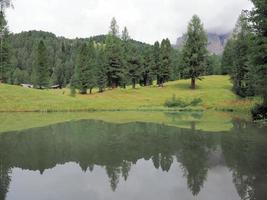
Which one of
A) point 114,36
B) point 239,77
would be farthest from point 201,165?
point 114,36

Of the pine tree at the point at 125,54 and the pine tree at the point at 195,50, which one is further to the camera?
the pine tree at the point at 125,54

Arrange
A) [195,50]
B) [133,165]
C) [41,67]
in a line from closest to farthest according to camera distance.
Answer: [133,165], [195,50], [41,67]

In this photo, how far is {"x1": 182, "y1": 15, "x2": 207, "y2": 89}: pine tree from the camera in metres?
75.8

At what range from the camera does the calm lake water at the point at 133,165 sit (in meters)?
14.1

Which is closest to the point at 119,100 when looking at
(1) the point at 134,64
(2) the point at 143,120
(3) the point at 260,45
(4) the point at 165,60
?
(2) the point at 143,120

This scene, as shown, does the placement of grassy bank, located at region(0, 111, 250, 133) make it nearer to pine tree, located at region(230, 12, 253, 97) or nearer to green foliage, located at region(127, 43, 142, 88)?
pine tree, located at region(230, 12, 253, 97)

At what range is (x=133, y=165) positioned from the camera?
19141 mm

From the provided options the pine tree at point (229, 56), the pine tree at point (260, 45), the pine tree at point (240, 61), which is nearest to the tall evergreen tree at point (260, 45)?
the pine tree at point (260, 45)

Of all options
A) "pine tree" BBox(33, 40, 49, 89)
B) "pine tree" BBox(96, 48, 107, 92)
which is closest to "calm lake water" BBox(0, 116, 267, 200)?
"pine tree" BBox(96, 48, 107, 92)

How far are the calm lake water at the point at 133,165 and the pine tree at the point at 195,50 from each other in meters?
45.5

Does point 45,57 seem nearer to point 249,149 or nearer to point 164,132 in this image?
point 164,132

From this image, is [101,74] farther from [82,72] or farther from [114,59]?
[114,59]

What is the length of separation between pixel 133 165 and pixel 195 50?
198 feet

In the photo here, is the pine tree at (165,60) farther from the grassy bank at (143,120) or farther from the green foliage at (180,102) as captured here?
the grassy bank at (143,120)
